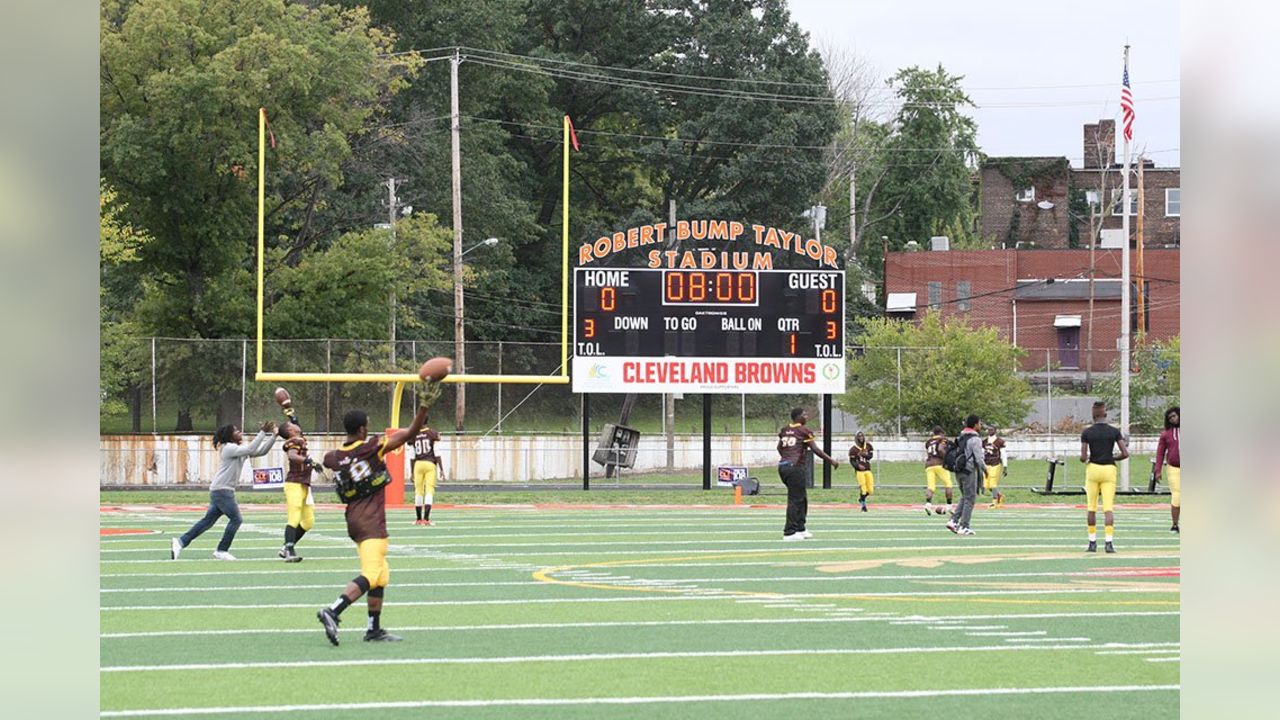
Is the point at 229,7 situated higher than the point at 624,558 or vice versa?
the point at 229,7

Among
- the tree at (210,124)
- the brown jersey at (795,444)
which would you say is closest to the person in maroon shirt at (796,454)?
the brown jersey at (795,444)

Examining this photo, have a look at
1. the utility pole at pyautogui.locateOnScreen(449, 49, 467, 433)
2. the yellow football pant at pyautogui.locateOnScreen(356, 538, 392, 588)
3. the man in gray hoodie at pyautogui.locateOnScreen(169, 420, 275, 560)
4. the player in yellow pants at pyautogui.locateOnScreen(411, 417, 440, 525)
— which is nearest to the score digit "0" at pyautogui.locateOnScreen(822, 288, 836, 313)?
the utility pole at pyautogui.locateOnScreen(449, 49, 467, 433)

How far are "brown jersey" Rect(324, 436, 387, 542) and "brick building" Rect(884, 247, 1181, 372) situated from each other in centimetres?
6182

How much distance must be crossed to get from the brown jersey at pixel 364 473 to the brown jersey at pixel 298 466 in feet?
23.3

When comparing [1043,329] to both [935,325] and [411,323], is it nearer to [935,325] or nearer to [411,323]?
[935,325]

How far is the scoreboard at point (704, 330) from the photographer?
112 feet

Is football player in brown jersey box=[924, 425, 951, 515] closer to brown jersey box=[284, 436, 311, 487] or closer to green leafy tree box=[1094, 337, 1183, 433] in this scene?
brown jersey box=[284, 436, 311, 487]

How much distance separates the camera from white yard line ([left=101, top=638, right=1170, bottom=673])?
1018 cm

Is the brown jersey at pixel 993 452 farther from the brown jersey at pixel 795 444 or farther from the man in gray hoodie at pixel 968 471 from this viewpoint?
the brown jersey at pixel 795 444

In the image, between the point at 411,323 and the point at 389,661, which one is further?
the point at 411,323
